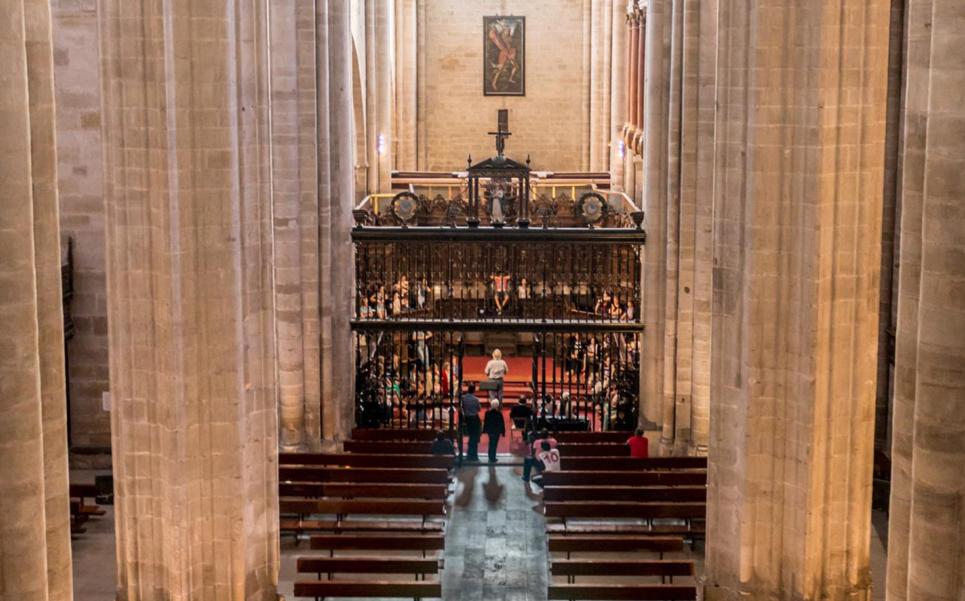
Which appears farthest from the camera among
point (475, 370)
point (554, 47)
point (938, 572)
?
point (554, 47)

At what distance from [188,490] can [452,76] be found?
27.4 meters

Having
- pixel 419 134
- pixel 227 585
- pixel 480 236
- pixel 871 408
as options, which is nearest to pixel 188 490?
pixel 227 585

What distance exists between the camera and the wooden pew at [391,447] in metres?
23.8

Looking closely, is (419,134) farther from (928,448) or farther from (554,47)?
(928,448)

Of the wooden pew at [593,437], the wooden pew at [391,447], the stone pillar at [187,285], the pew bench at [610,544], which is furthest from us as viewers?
the wooden pew at [593,437]

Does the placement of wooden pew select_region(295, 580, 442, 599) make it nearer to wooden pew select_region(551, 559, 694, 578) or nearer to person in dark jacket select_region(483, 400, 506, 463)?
wooden pew select_region(551, 559, 694, 578)

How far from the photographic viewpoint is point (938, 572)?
10641 millimetres

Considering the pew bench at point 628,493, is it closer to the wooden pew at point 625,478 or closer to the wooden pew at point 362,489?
the wooden pew at point 625,478

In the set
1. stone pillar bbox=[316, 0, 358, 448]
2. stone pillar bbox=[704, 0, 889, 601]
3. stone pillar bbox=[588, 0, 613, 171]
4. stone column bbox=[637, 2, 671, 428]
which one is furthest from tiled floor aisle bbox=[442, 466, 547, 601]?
stone pillar bbox=[588, 0, 613, 171]

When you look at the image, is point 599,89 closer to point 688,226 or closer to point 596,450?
point 688,226

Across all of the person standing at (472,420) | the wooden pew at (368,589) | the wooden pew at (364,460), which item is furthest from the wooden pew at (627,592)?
the person standing at (472,420)

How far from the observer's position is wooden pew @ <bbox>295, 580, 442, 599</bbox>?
18.1 metres

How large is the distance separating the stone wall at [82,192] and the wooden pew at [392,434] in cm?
389

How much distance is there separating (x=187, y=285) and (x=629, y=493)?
813 centimetres
